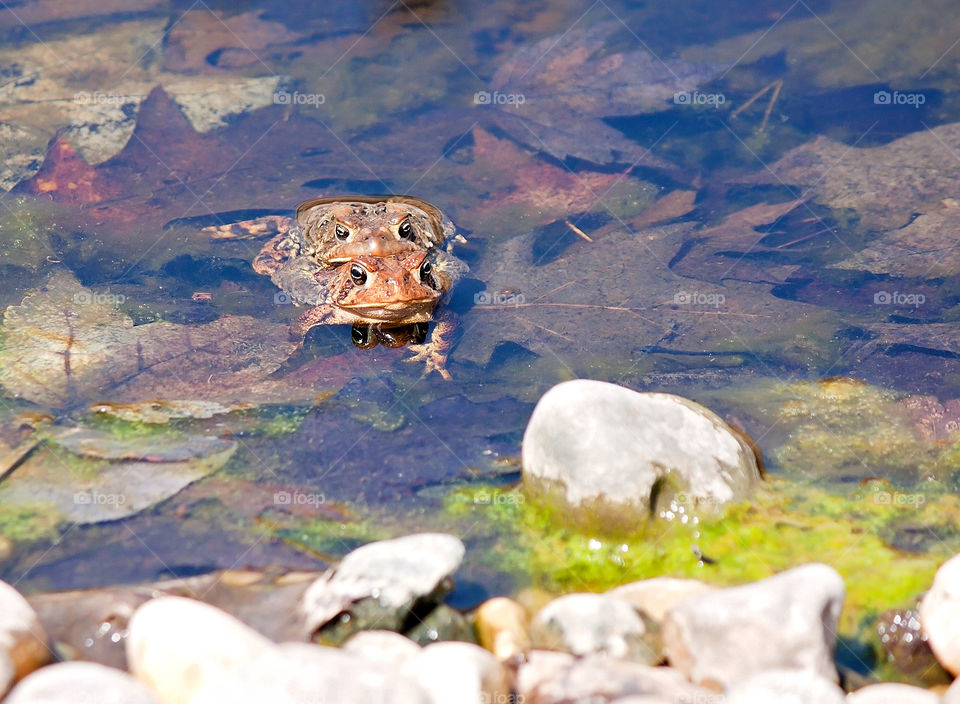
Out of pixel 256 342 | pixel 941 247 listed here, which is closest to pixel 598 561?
pixel 256 342

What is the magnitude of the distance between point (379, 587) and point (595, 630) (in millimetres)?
969

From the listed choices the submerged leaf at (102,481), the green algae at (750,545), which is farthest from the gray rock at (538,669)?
the submerged leaf at (102,481)

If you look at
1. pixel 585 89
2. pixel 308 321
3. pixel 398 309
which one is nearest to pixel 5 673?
pixel 308 321

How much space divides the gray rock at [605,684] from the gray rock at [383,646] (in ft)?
1.67

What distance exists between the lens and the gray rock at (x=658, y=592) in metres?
3.92

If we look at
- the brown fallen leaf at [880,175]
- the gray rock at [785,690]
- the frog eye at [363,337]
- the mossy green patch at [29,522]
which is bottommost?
the mossy green patch at [29,522]

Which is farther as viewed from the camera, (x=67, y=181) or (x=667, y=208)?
(x=67, y=181)

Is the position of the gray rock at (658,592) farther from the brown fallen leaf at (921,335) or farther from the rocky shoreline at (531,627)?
the brown fallen leaf at (921,335)

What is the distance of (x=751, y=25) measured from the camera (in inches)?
384

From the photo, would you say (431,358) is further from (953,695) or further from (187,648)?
(953,695)

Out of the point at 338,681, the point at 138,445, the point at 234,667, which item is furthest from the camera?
the point at 138,445

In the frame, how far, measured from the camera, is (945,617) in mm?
3730

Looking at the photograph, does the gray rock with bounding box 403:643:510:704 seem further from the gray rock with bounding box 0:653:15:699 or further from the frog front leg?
the frog front leg

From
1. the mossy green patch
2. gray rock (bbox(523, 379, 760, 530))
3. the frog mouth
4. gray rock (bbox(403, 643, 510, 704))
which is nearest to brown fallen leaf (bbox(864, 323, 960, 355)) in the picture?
gray rock (bbox(523, 379, 760, 530))
